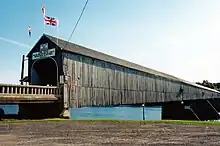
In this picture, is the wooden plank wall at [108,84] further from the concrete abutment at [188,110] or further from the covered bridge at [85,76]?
the concrete abutment at [188,110]

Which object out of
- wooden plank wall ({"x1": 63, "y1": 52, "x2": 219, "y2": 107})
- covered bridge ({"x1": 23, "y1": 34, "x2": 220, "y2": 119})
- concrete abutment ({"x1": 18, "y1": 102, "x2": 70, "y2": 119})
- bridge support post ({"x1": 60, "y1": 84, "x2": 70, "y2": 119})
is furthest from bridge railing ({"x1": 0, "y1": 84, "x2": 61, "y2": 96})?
wooden plank wall ({"x1": 63, "y1": 52, "x2": 219, "y2": 107})

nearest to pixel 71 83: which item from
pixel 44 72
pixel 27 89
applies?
pixel 27 89

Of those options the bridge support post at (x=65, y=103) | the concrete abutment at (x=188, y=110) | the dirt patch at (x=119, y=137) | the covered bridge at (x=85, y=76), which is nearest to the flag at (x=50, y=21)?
the covered bridge at (x=85, y=76)

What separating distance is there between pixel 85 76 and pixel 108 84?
4.10 meters

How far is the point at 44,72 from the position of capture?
31.2m

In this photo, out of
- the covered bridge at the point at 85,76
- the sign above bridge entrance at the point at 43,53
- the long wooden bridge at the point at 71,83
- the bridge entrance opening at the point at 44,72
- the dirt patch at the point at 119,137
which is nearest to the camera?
the dirt patch at the point at 119,137

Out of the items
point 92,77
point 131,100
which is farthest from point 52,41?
point 131,100

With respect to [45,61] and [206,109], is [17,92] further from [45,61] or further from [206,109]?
[206,109]

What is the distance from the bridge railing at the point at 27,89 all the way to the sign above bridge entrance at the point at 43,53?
4126 millimetres

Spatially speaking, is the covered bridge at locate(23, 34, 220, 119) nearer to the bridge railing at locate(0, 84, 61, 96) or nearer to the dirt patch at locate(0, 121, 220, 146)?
the bridge railing at locate(0, 84, 61, 96)

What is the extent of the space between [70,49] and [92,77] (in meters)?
4.00

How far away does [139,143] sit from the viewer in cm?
816

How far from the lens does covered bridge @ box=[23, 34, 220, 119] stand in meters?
26.8

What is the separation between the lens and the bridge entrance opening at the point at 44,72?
29766mm
